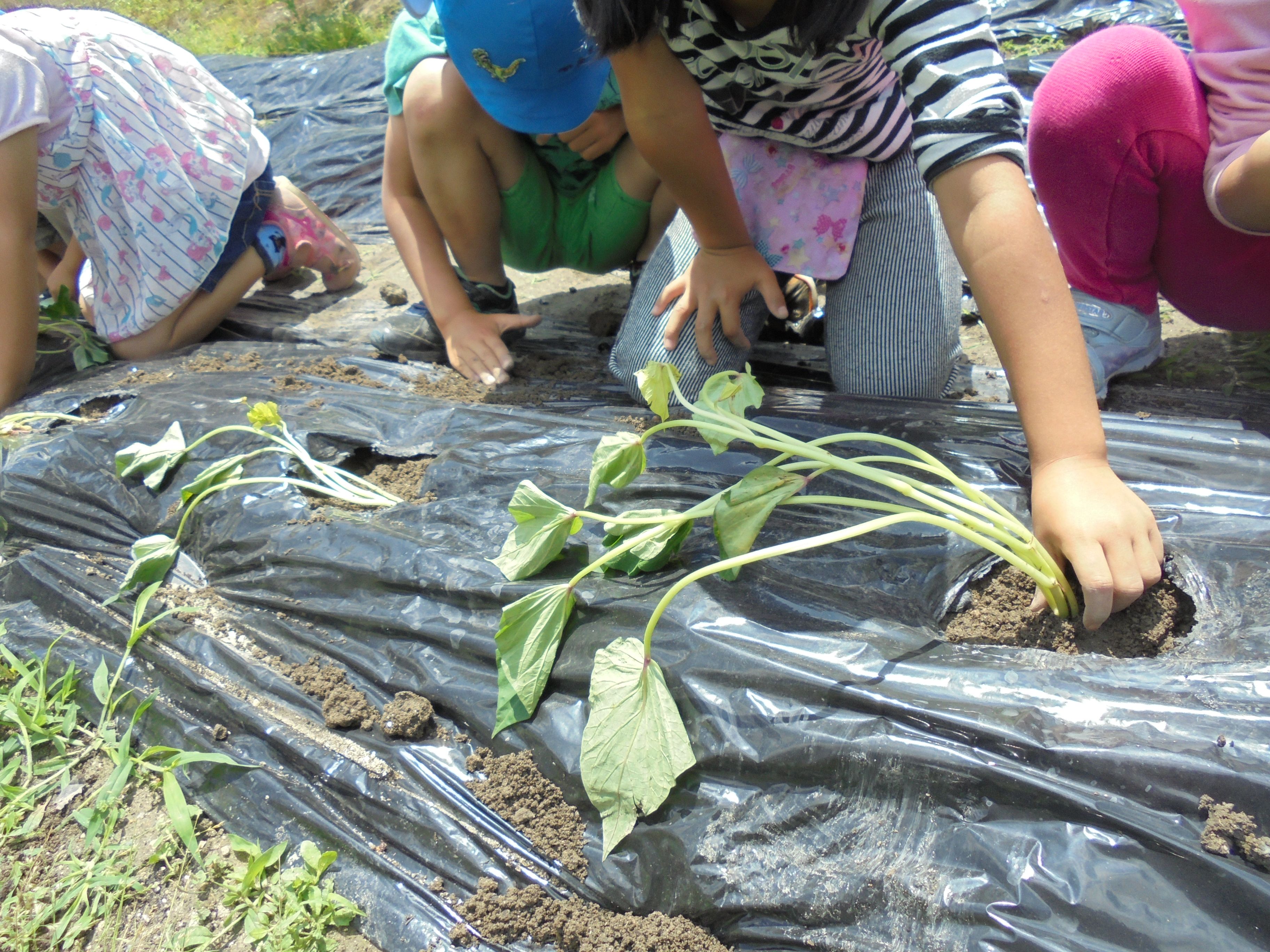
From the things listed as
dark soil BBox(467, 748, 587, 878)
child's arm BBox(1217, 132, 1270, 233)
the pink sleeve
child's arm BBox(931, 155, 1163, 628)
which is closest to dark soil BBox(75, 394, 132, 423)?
the pink sleeve

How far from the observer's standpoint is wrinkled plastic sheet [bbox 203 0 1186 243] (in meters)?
2.63

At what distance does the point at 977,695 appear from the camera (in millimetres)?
765

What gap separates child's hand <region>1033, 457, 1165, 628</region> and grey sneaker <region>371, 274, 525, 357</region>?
4.35 ft

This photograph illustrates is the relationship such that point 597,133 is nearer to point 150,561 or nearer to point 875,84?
point 875,84

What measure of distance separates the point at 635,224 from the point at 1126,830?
162cm

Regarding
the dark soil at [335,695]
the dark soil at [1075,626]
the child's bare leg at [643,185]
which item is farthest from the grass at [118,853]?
the child's bare leg at [643,185]

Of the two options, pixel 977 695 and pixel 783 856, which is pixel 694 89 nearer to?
pixel 977 695

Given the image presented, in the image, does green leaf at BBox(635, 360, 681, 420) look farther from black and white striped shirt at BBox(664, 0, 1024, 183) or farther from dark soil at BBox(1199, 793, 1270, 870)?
dark soil at BBox(1199, 793, 1270, 870)

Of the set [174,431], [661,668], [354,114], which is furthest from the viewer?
[354,114]

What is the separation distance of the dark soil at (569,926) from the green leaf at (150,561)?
0.80 metres

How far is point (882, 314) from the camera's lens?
1.50m

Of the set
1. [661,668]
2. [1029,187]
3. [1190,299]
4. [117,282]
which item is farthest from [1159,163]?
[117,282]

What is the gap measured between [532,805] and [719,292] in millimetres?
935

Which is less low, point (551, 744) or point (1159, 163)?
point (1159, 163)
